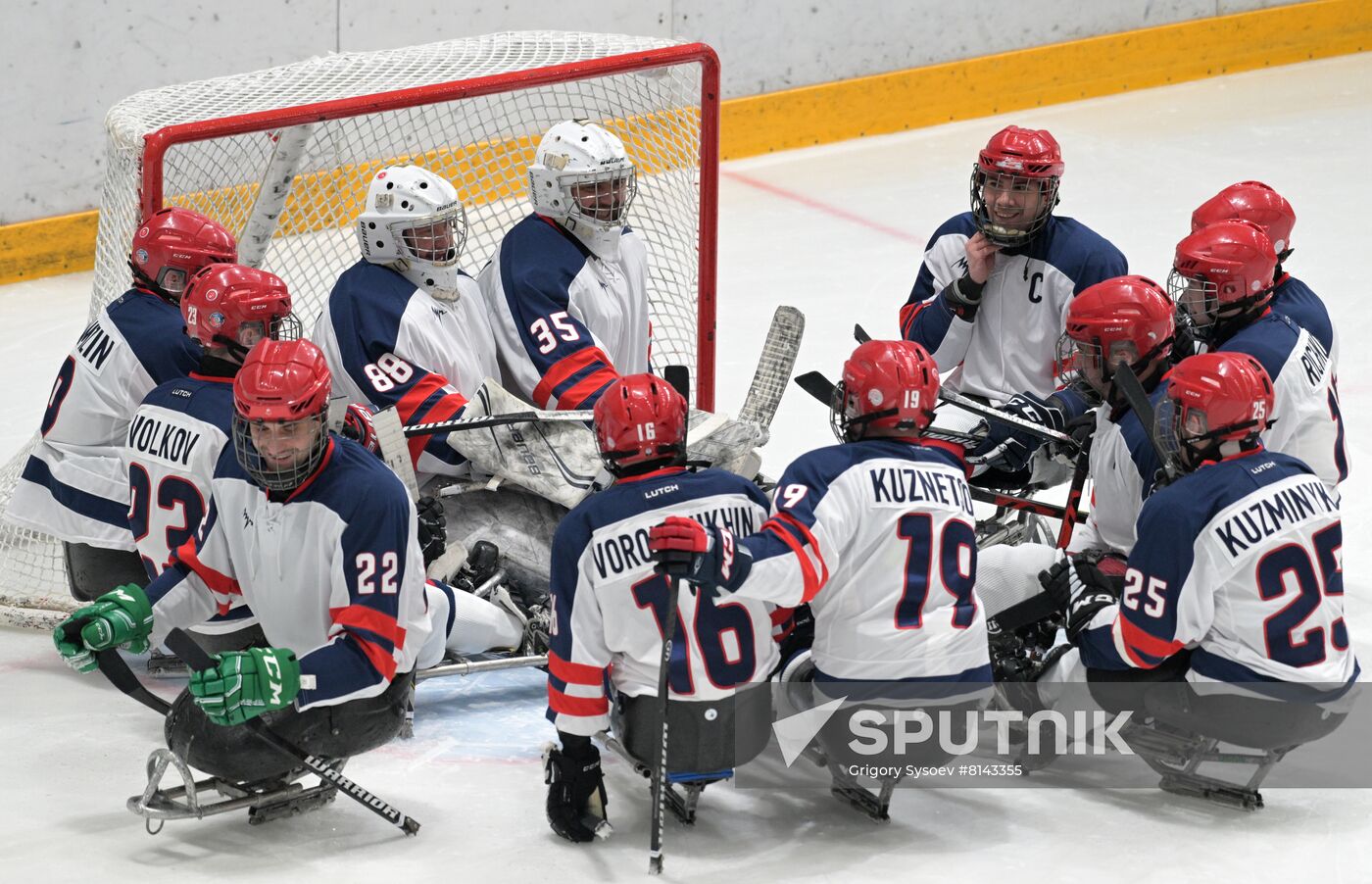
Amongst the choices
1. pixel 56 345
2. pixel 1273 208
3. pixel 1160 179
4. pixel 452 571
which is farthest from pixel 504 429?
pixel 1160 179

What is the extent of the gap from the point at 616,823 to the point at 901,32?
6221mm

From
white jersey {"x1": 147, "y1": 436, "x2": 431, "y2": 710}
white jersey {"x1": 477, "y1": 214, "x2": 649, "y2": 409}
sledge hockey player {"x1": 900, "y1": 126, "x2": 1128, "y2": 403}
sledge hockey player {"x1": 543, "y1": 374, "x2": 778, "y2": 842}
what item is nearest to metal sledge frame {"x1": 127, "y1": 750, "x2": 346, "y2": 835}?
white jersey {"x1": 147, "y1": 436, "x2": 431, "y2": 710}

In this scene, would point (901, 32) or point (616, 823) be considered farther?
point (901, 32)

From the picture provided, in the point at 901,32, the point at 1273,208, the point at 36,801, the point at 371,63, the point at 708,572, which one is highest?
the point at 901,32

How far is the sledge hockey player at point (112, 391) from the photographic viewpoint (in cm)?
417

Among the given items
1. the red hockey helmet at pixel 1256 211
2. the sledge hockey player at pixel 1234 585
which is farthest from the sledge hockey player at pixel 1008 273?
the sledge hockey player at pixel 1234 585

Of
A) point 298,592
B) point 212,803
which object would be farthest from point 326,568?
point 212,803

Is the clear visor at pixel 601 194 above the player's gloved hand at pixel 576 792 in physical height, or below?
above

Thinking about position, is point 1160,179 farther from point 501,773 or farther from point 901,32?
point 501,773

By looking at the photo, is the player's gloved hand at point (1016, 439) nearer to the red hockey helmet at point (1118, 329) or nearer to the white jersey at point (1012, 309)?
the white jersey at point (1012, 309)

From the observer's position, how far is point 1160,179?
841 cm

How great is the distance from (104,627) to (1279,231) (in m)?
2.99

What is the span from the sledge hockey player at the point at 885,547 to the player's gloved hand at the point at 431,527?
39.6 inches

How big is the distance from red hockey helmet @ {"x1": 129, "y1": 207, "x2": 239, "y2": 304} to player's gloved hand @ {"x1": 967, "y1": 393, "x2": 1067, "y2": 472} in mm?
1867
